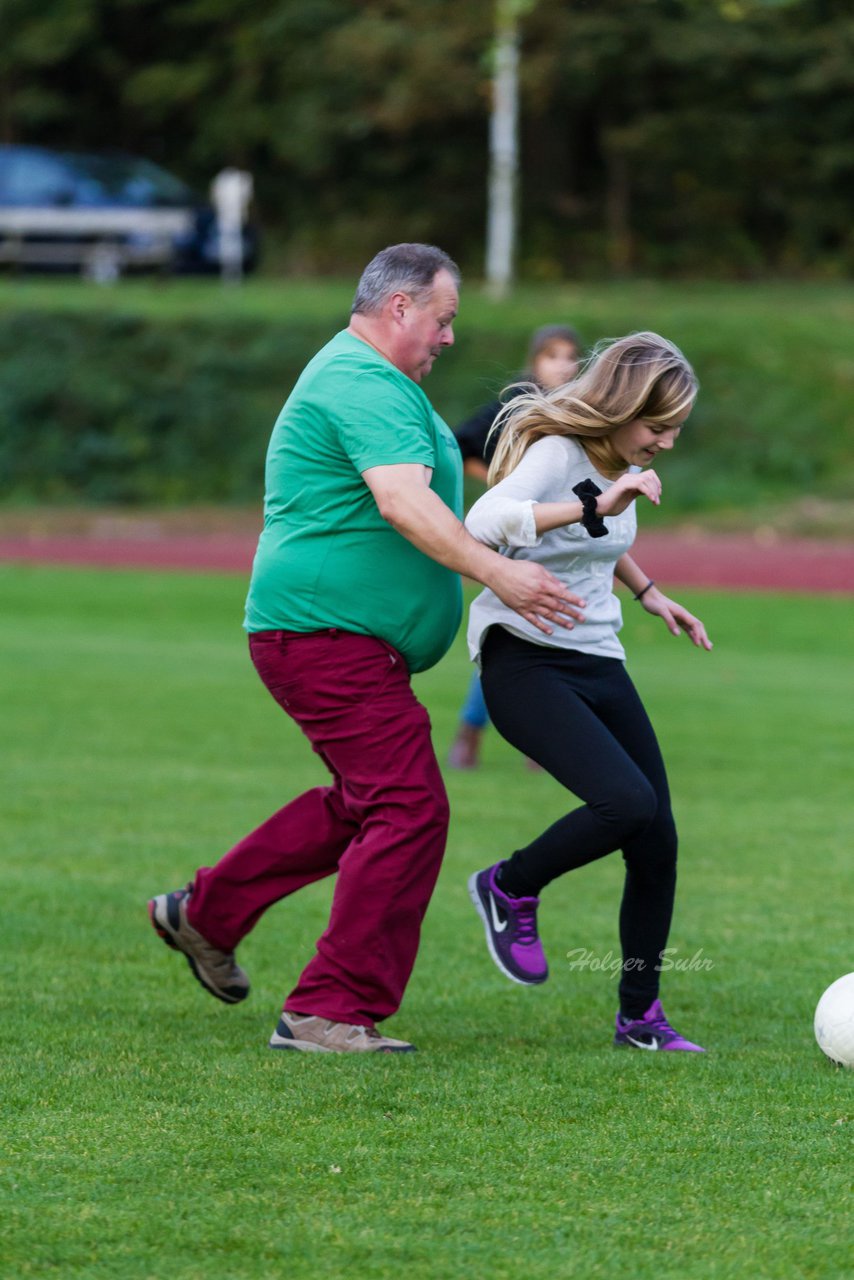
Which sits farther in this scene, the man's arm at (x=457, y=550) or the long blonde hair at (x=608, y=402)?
the long blonde hair at (x=608, y=402)

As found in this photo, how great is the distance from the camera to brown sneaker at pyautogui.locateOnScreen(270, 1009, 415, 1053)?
5082 millimetres

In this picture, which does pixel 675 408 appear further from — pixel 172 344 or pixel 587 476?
pixel 172 344

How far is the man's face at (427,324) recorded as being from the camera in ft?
16.6

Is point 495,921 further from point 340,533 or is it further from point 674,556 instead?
point 674,556

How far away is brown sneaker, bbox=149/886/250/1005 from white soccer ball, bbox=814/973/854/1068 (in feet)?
5.49

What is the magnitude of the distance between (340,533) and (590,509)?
0.71m

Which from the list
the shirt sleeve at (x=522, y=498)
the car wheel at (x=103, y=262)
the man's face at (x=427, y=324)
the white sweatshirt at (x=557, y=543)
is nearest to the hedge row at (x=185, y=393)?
the car wheel at (x=103, y=262)

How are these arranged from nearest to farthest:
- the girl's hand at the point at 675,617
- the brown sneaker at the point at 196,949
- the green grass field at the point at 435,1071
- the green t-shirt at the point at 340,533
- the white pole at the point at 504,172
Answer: the green grass field at the point at 435,1071, the green t-shirt at the point at 340,533, the girl's hand at the point at 675,617, the brown sneaker at the point at 196,949, the white pole at the point at 504,172

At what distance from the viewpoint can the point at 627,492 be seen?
15.3 ft

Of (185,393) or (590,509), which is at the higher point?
(590,509)

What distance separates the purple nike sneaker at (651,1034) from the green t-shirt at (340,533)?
1.16m

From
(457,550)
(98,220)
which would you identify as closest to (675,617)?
(457,550)

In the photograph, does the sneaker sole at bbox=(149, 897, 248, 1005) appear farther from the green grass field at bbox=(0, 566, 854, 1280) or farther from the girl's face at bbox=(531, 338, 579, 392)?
the girl's face at bbox=(531, 338, 579, 392)

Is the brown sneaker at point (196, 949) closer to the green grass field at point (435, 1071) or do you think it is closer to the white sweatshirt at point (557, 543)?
the green grass field at point (435, 1071)
